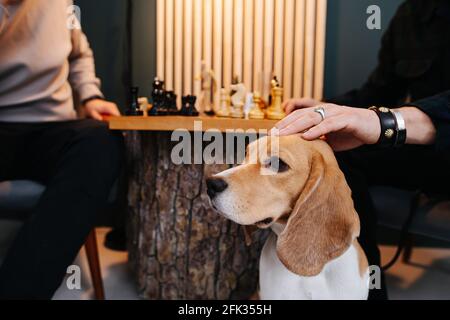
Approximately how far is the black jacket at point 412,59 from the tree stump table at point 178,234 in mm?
460

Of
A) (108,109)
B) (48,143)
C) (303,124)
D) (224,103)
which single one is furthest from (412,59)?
(48,143)

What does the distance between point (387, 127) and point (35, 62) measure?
2.77ft

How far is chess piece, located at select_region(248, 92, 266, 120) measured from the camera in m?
1.08

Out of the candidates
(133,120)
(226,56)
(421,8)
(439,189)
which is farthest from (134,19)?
(439,189)

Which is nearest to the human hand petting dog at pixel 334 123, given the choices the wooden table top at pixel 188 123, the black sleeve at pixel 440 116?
the black sleeve at pixel 440 116

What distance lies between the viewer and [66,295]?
1.26 m

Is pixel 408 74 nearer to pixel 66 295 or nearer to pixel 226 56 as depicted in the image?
pixel 226 56

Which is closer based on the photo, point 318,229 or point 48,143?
point 318,229

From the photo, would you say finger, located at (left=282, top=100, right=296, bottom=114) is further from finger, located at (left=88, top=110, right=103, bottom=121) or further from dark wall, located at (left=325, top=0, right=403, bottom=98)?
finger, located at (left=88, top=110, right=103, bottom=121)

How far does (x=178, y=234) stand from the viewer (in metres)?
1.18

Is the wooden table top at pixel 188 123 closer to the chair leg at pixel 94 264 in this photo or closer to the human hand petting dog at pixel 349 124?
the human hand petting dog at pixel 349 124

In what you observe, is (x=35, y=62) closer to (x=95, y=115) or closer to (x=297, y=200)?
(x=95, y=115)

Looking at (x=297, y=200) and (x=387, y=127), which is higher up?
(x=387, y=127)

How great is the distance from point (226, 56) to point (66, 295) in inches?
34.6
